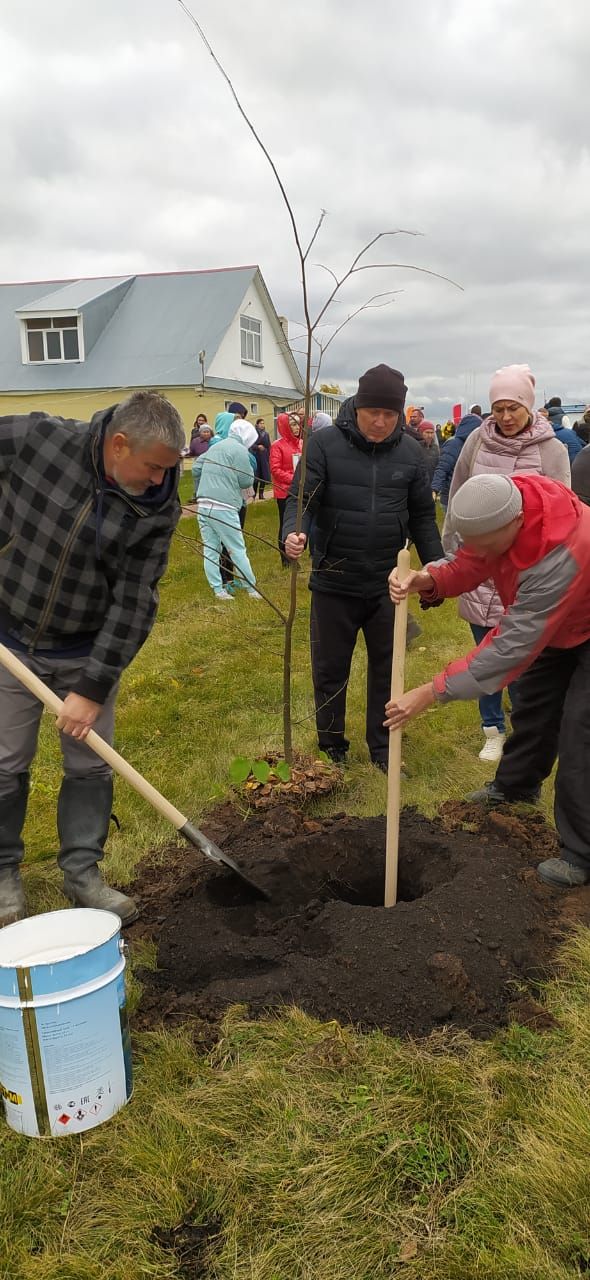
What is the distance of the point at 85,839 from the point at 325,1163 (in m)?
1.68

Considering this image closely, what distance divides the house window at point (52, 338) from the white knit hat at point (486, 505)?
24752 mm

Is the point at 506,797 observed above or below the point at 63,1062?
below

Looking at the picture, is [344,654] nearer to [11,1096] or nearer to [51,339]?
[11,1096]

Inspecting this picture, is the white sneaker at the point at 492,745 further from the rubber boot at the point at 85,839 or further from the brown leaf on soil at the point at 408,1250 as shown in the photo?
the brown leaf on soil at the point at 408,1250

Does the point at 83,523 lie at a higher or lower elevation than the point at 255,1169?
higher

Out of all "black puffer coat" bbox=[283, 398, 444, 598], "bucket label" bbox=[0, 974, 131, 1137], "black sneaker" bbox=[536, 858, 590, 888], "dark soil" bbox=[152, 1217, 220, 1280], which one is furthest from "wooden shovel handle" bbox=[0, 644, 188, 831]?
"black puffer coat" bbox=[283, 398, 444, 598]

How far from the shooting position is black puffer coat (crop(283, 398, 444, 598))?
441cm

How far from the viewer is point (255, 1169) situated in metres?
2.15

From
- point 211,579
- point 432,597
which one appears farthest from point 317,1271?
point 211,579

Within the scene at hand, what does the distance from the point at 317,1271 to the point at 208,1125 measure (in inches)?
19.1

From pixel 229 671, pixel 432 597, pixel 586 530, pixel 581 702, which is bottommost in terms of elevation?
pixel 229 671

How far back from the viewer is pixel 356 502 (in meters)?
4.45

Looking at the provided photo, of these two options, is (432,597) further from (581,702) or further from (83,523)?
(83,523)

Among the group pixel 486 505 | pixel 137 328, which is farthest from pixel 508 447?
pixel 137 328
